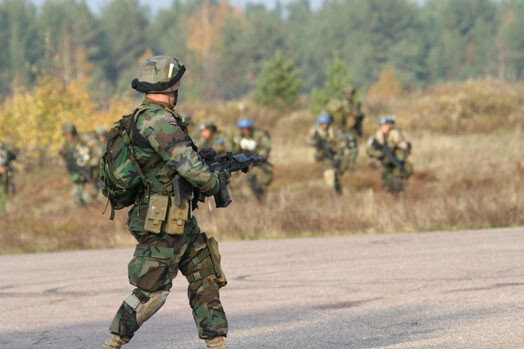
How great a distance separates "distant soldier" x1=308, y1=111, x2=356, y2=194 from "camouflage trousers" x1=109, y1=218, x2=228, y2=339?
13.7 metres

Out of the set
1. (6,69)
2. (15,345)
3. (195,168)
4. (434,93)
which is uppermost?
→ (6,69)

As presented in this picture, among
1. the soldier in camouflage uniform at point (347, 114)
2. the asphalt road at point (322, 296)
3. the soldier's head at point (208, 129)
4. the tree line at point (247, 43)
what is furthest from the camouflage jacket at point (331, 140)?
the tree line at point (247, 43)

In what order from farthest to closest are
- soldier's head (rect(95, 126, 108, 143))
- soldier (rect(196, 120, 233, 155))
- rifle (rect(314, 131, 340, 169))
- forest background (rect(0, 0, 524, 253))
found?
soldier's head (rect(95, 126, 108, 143)) < rifle (rect(314, 131, 340, 169)) < soldier (rect(196, 120, 233, 155)) < forest background (rect(0, 0, 524, 253))

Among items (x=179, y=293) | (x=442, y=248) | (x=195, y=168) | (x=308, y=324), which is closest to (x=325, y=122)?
(x=442, y=248)

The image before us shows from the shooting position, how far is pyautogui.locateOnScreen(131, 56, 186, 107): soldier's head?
5.21 metres

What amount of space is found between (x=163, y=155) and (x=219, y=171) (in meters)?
0.39

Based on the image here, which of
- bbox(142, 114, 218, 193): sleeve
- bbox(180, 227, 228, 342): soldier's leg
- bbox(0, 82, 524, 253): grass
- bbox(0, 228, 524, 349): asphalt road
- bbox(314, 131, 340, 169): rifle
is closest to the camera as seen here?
bbox(142, 114, 218, 193): sleeve

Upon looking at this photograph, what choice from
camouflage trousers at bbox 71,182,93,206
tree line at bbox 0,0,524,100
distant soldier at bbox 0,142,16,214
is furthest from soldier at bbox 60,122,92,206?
tree line at bbox 0,0,524,100

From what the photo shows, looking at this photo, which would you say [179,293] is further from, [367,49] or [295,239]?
[367,49]

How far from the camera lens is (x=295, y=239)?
13.1m

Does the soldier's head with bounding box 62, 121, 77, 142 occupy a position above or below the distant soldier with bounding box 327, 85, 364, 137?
below

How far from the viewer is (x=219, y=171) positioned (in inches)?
209

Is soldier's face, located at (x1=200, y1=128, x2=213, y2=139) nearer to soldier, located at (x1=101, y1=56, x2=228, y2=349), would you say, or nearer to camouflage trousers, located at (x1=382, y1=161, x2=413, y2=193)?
camouflage trousers, located at (x1=382, y1=161, x2=413, y2=193)

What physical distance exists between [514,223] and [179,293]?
22.0ft
